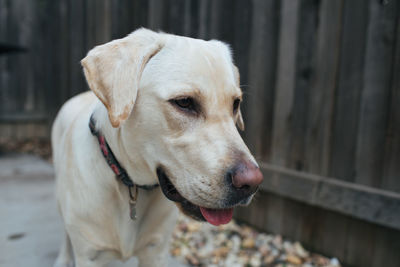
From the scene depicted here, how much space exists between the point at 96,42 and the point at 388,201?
4.41m

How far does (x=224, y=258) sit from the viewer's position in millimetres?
2621

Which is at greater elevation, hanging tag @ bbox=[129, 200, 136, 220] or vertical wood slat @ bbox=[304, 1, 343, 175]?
vertical wood slat @ bbox=[304, 1, 343, 175]

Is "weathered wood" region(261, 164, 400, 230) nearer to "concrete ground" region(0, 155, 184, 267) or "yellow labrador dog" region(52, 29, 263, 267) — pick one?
"concrete ground" region(0, 155, 184, 267)

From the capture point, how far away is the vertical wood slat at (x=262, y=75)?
2.81 metres

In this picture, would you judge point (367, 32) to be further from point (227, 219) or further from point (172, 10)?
point (172, 10)

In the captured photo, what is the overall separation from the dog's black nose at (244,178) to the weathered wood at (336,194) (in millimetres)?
1446

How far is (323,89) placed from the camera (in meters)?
2.48

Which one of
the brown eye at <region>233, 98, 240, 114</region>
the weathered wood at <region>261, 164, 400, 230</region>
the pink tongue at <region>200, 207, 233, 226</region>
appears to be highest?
the brown eye at <region>233, 98, 240, 114</region>

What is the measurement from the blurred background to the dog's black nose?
1.44m

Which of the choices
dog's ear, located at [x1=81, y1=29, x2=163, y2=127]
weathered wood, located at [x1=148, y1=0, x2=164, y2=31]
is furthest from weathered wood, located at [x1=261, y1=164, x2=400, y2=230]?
weathered wood, located at [x1=148, y1=0, x2=164, y2=31]

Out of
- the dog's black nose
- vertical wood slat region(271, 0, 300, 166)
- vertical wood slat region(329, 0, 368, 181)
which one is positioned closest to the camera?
the dog's black nose

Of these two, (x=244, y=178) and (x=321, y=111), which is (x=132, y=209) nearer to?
(x=244, y=178)

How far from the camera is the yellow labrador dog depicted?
119cm

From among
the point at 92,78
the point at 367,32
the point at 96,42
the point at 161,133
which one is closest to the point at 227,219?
the point at 161,133
